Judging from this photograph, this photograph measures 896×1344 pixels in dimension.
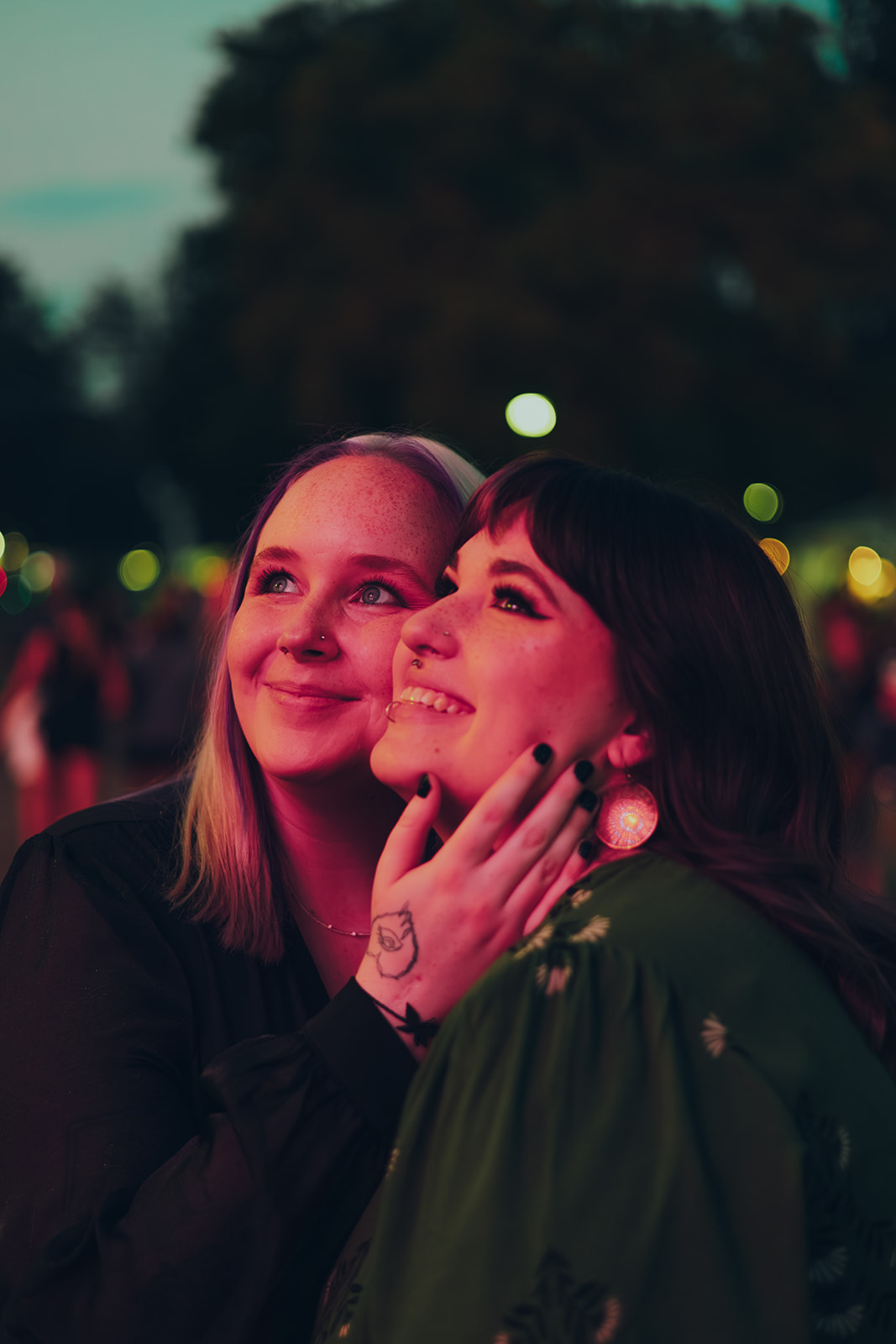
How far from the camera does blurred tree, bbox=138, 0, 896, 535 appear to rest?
23828 millimetres

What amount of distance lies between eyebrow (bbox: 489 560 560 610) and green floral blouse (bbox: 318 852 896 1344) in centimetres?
55

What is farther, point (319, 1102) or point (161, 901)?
point (161, 901)

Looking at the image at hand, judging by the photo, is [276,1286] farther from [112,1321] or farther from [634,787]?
[634,787]

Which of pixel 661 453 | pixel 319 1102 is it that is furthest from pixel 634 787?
pixel 661 453

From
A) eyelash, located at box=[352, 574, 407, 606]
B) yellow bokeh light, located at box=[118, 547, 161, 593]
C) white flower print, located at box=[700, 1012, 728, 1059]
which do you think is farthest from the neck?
yellow bokeh light, located at box=[118, 547, 161, 593]

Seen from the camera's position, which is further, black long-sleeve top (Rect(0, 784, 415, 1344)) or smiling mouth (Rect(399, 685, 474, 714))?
smiling mouth (Rect(399, 685, 474, 714))

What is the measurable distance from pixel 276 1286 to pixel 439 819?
2.41 feet

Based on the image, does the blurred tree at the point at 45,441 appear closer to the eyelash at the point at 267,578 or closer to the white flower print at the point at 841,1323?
the eyelash at the point at 267,578

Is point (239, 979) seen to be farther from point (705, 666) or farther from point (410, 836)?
point (705, 666)

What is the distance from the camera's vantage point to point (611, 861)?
2.00 metres

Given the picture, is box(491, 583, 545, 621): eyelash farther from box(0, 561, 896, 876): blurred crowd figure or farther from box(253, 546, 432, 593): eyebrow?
box(0, 561, 896, 876): blurred crowd figure

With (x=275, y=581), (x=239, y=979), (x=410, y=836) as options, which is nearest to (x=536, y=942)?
(x=410, y=836)

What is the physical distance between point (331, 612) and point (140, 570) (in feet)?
177

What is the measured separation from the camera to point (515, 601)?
2.18 metres
